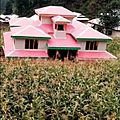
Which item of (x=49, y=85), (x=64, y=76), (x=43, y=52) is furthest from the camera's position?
(x=43, y=52)

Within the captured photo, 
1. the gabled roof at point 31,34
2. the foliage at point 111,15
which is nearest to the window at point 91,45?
the gabled roof at point 31,34

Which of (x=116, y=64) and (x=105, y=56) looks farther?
(x=105, y=56)

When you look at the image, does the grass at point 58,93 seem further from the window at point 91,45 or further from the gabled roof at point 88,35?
the window at point 91,45

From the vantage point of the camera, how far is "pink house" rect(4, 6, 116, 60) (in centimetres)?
2097

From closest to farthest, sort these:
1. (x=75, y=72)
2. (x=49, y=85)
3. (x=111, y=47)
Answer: (x=49, y=85) → (x=75, y=72) → (x=111, y=47)

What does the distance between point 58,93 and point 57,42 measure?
10458 mm

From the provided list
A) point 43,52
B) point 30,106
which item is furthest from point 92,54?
point 30,106

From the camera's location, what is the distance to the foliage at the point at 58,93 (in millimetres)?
10297

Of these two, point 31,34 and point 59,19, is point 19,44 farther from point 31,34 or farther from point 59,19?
point 59,19

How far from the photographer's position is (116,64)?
17359 millimetres

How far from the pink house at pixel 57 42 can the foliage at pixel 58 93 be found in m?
4.77

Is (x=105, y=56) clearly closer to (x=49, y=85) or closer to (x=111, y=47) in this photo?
(x=111, y=47)

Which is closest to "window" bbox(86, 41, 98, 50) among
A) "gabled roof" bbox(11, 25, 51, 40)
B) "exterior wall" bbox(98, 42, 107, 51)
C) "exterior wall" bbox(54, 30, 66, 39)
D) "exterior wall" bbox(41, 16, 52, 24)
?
"exterior wall" bbox(98, 42, 107, 51)

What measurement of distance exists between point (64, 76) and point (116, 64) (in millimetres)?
4439
